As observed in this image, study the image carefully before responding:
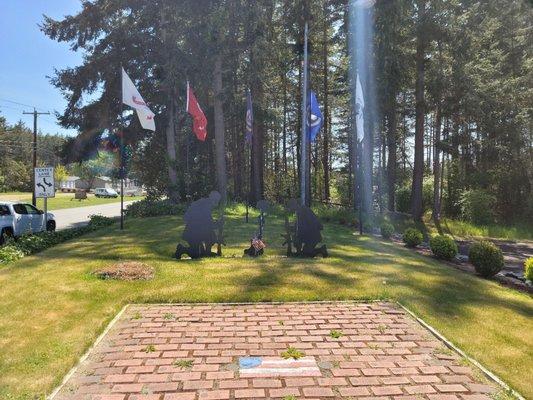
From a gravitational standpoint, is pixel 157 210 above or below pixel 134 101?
below

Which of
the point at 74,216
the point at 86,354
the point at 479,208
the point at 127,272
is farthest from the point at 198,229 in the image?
the point at 74,216

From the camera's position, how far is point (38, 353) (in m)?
5.40

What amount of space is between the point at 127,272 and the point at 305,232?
186 inches

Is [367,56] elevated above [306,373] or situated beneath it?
elevated above

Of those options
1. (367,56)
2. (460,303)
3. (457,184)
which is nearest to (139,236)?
(460,303)

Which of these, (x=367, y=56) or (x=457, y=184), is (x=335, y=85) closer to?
(x=367, y=56)

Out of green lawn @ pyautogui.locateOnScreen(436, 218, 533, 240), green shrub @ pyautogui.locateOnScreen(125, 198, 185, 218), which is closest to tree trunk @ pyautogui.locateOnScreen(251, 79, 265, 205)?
green shrub @ pyautogui.locateOnScreen(125, 198, 185, 218)

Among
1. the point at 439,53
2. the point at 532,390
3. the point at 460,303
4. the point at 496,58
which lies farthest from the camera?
the point at 496,58

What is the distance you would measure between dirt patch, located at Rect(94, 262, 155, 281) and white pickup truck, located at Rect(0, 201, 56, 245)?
7.84 meters

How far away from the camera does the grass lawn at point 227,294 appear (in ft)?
17.6

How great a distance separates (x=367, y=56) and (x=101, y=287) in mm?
21229

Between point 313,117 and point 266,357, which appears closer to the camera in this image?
point 266,357

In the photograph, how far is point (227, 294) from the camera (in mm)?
8055

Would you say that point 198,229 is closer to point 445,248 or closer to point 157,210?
point 445,248
